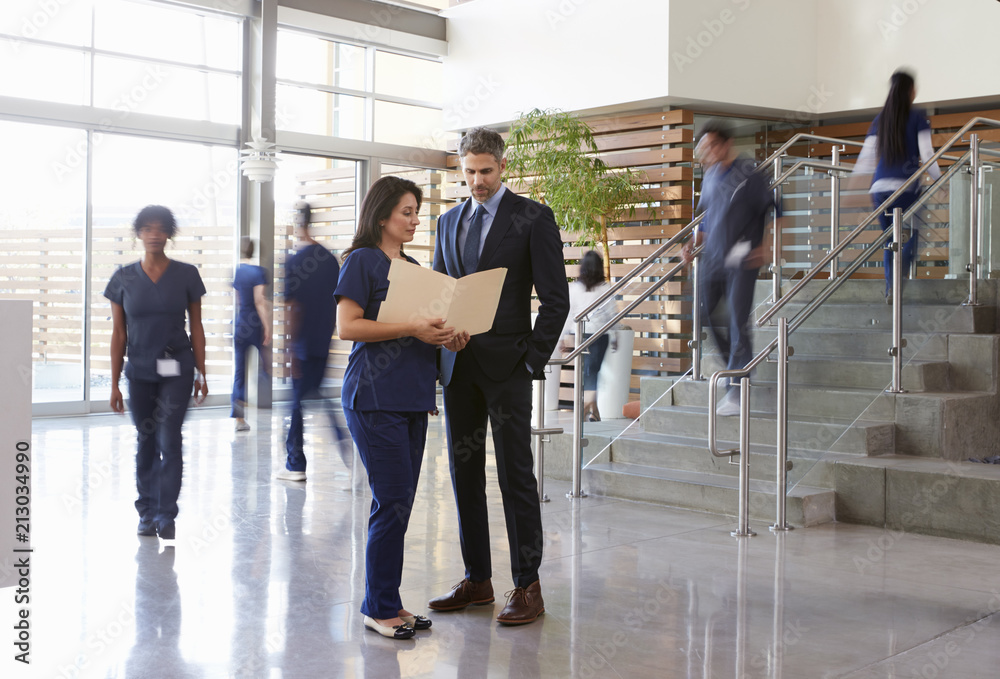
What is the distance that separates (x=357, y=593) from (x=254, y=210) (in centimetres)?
766

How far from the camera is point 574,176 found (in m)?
10.0

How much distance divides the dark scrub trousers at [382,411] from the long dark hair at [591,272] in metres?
5.12

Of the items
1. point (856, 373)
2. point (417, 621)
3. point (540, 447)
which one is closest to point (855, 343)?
point (856, 373)

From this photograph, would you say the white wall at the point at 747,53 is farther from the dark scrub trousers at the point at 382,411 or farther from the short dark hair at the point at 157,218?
the dark scrub trousers at the point at 382,411

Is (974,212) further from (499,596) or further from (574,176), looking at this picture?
(499,596)

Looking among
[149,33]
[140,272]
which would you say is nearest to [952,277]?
[140,272]

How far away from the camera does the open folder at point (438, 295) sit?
128 inches

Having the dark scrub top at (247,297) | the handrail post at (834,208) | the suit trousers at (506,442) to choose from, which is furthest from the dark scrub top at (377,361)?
the dark scrub top at (247,297)

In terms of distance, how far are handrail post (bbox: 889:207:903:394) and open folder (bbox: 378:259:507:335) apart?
338 centimetres

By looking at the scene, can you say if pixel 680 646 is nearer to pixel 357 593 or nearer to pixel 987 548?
pixel 357 593

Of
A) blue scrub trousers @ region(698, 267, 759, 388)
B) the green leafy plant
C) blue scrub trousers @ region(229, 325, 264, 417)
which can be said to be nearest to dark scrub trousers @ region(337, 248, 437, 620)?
blue scrub trousers @ region(698, 267, 759, 388)

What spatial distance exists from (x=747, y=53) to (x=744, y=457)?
19.6 ft

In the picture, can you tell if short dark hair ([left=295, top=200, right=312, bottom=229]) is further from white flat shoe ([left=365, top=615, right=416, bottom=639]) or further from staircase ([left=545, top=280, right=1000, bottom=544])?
white flat shoe ([left=365, top=615, right=416, bottom=639])

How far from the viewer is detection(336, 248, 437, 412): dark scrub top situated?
10.9 ft
